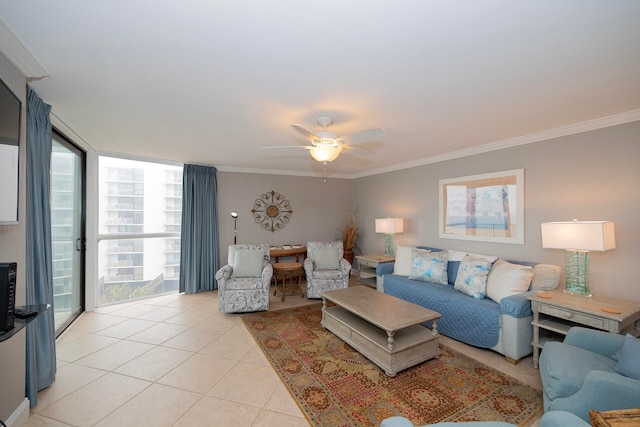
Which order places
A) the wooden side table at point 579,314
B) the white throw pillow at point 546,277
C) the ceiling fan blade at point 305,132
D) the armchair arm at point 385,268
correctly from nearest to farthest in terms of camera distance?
the wooden side table at point 579,314 → the ceiling fan blade at point 305,132 → the white throw pillow at point 546,277 → the armchair arm at point 385,268

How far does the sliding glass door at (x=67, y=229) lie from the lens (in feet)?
9.86

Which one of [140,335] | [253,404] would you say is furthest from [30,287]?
[253,404]

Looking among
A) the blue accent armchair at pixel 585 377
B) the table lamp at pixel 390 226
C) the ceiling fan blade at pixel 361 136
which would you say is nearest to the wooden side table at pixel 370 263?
the table lamp at pixel 390 226

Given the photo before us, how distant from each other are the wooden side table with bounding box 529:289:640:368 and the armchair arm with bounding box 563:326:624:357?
273 millimetres

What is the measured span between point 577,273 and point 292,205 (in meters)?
4.55

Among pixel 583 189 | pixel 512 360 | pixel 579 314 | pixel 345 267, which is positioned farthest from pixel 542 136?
pixel 345 267

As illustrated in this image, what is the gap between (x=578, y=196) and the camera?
9.37ft

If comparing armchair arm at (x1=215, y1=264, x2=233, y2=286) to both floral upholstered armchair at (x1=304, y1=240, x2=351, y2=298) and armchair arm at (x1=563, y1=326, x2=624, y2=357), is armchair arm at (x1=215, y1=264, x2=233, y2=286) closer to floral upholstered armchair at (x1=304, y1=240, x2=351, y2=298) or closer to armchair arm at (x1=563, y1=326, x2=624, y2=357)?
floral upholstered armchair at (x1=304, y1=240, x2=351, y2=298)

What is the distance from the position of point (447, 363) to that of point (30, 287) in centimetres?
A: 348

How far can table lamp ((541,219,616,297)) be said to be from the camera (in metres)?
2.31

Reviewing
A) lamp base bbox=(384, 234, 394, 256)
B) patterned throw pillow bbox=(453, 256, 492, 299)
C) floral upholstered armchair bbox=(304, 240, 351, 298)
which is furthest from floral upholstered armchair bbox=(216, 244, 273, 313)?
patterned throw pillow bbox=(453, 256, 492, 299)

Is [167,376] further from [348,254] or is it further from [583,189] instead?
[583,189]

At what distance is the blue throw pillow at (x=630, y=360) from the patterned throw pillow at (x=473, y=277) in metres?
1.42

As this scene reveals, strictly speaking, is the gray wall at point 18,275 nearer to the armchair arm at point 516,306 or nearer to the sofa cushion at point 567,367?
Answer: the sofa cushion at point 567,367
